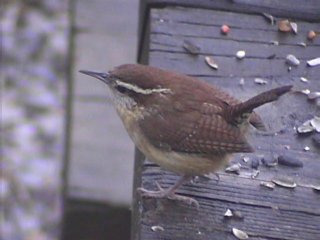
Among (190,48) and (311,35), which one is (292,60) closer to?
(311,35)

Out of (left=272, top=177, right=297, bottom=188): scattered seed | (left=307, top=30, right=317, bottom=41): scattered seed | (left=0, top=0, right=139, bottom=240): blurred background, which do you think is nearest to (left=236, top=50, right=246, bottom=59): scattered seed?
(left=307, top=30, right=317, bottom=41): scattered seed

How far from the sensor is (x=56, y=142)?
22.7ft

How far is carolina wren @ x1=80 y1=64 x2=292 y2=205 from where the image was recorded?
123 inches

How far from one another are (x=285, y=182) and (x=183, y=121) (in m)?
Result: 0.37

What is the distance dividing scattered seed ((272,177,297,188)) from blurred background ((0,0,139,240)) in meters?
2.56

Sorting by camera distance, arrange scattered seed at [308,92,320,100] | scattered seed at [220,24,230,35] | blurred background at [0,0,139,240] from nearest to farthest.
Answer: scattered seed at [308,92,320,100] → scattered seed at [220,24,230,35] → blurred background at [0,0,139,240]

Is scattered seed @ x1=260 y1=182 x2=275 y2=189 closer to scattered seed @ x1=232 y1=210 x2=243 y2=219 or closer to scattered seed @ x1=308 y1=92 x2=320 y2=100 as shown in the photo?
scattered seed @ x1=232 y1=210 x2=243 y2=219

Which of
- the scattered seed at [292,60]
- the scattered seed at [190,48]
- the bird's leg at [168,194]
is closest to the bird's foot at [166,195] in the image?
the bird's leg at [168,194]

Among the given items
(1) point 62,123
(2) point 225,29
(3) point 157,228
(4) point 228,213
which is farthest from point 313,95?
(1) point 62,123

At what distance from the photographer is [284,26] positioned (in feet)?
11.5

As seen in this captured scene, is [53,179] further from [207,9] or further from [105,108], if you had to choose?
[207,9]

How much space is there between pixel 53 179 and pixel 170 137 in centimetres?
364

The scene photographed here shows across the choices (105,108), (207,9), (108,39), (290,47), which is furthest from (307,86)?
(108,39)

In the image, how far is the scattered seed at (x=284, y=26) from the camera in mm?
3510
